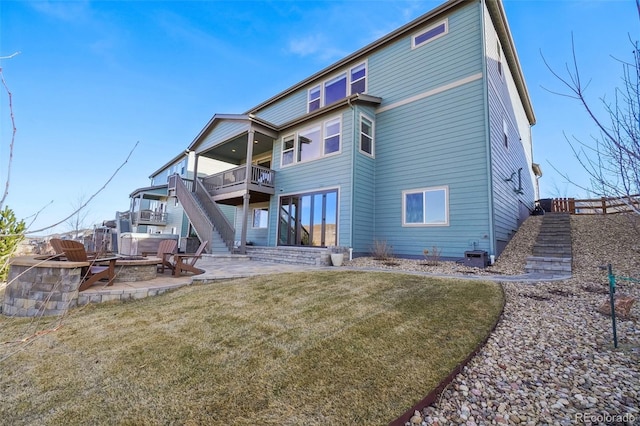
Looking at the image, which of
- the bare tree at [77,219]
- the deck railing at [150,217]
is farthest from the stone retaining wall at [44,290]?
the deck railing at [150,217]

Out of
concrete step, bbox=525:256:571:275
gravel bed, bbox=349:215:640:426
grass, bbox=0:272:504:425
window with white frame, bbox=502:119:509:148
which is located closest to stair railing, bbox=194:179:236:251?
grass, bbox=0:272:504:425

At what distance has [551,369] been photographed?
2754mm

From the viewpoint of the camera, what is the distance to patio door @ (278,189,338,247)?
10.9m

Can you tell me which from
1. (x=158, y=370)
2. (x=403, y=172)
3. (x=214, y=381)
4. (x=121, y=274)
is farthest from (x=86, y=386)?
(x=403, y=172)

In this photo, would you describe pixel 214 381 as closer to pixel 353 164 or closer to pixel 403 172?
pixel 353 164

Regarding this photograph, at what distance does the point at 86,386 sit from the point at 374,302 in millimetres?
3594

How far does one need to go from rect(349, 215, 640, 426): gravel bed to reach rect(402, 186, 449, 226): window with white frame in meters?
4.30

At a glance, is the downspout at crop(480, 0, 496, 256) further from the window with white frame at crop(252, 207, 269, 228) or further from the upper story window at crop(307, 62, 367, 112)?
the window with white frame at crop(252, 207, 269, 228)

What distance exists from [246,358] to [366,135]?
10074 millimetres

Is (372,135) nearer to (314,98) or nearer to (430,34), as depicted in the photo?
(430,34)

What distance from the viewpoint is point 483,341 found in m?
3.33

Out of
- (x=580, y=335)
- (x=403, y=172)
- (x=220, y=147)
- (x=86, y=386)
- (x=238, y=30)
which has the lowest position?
(x=86, y=386)

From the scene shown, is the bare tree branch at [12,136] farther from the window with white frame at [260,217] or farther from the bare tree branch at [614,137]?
the window with white frame at [260,217]

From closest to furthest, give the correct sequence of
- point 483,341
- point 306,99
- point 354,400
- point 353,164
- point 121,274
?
point 354,400 → point 483,341 → point 121,274 → point 353,164 → point 306,99
